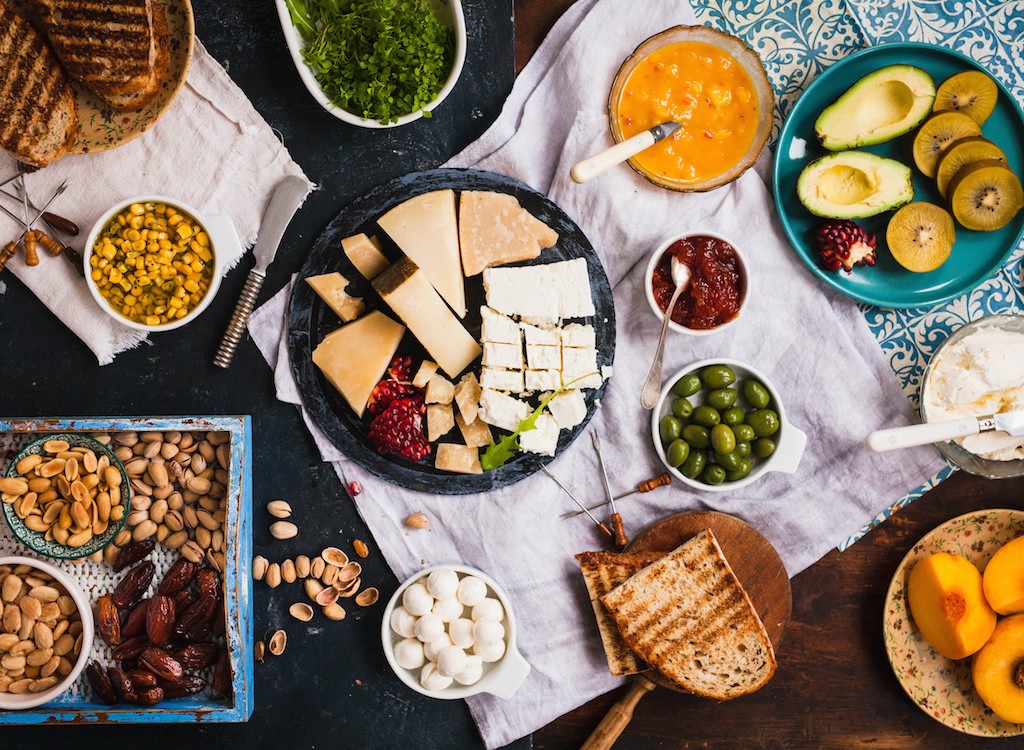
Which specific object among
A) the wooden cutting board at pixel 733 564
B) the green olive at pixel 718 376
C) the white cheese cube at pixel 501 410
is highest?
the white cheese cube at pixel 501 410

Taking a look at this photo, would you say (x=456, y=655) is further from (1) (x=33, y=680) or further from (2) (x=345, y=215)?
(2) (x=345, y=215)

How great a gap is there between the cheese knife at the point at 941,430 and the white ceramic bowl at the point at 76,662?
104 inches

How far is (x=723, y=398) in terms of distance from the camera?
2.79 meters

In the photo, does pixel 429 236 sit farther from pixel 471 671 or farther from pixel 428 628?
pixel 471 671

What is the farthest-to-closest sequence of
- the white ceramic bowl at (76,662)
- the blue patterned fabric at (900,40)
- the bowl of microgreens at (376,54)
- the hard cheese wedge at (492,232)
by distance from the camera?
the blue patterned fabric at (900,40)
the hard cheese wedge at (492,232)
the bowl of microgreens at (376,54)
the white ceramic bowl at (76,662)

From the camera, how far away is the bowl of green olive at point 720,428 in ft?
9.19

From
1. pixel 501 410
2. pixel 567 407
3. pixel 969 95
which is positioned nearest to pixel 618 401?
pixel 567 407

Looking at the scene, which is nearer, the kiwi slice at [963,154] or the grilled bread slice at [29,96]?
the grilled bread slice at [29,96]

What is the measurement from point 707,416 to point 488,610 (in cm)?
104

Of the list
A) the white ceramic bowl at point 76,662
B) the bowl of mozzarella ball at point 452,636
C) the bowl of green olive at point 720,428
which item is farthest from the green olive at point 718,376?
the white ceramic bowl at point 76,662

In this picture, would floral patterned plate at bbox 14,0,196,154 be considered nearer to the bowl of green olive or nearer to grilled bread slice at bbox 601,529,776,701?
the bowl of green olive

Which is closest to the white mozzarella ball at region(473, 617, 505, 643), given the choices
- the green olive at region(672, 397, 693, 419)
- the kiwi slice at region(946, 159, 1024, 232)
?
the green olive at region(672, 397, 693, 419)

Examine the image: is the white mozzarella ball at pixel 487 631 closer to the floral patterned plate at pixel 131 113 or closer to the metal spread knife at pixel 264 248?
the metal spread knife at pixel 264 248

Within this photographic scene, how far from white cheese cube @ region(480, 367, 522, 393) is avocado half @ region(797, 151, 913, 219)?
119cm
